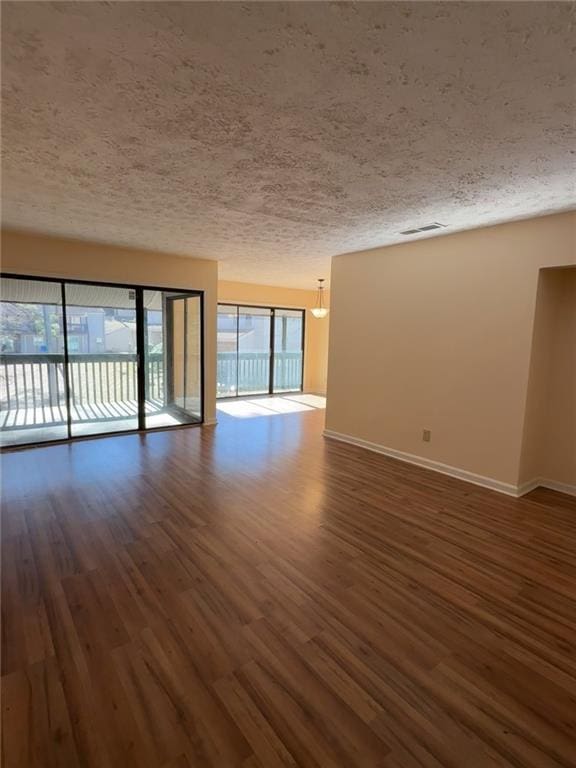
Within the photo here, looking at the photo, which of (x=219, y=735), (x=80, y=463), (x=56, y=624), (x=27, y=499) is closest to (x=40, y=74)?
(x=56, y=624)

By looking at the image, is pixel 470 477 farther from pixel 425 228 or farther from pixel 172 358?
pixel 172 358

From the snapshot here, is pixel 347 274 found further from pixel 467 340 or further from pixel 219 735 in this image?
pixel 219 735

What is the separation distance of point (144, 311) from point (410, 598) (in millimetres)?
4950

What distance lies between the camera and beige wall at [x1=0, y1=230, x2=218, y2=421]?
15.1 ft

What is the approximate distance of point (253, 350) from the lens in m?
9.12

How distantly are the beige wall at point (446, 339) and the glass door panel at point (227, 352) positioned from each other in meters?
3.71

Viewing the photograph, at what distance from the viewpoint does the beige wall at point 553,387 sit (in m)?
3.69

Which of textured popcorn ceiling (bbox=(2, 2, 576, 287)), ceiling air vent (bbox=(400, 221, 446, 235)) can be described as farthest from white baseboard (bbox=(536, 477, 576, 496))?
ceiling air vent (bbox=(400, 221, 446, 235))

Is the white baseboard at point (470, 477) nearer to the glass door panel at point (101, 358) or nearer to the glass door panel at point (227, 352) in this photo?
the glass door panel at point (101, 358)

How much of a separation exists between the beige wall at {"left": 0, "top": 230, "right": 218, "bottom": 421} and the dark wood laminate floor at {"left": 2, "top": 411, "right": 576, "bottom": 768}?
261 cm

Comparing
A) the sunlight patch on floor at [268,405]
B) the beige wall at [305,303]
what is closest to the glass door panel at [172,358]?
the sunlight patch on floor at [268,405]

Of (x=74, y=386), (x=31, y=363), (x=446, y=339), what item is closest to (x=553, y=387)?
(x=446, y=339)

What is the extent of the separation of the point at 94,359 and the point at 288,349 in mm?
5120

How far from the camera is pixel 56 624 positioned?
6.49 ft
